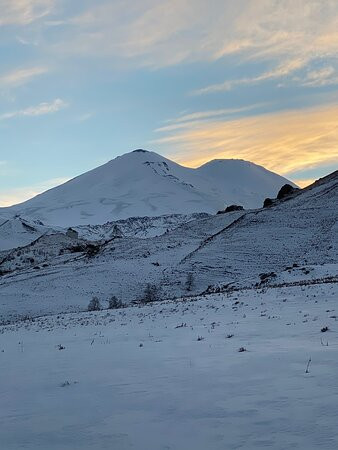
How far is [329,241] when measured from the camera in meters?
58.2

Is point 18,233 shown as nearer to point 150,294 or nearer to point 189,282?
point 189,282

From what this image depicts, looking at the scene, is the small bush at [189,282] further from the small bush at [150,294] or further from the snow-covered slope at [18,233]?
the snow-covered slope at [18,233]

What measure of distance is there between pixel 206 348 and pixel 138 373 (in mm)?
2852

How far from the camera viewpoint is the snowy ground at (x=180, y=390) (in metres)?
6.59

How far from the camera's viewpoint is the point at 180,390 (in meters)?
8.64

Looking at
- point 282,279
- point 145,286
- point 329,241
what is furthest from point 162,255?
point 282,279

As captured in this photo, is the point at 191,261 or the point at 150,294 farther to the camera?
the point at 191,261

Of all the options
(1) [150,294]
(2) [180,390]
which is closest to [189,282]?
→ (1) [150,294]

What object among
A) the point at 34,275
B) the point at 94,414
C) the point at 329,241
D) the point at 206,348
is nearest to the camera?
the point at 94,414

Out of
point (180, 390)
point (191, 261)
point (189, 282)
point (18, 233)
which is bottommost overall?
point (189, 282)

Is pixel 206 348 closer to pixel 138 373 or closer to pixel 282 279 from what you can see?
pixel 138 373

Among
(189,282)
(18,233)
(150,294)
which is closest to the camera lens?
(150,294)

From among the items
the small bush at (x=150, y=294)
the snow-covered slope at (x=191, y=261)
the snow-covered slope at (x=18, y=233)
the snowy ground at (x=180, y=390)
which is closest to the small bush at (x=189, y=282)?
the snow-covered slope at (x=191, y=261)

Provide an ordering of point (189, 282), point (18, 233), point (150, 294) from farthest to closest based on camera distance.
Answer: point (18, 233) → point (189, 282) → point (150, 294)
